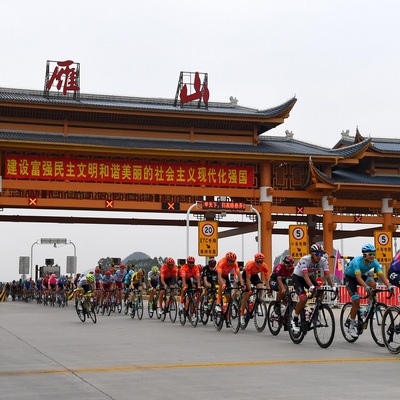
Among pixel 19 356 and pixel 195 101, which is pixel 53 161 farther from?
pixel 19 356

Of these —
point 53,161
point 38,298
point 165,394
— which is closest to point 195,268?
point 165,394

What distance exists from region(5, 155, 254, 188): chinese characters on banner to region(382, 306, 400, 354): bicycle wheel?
27.8 metres

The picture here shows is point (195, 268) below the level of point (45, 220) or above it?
below

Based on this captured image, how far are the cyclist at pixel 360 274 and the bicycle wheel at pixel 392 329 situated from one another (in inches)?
40.4

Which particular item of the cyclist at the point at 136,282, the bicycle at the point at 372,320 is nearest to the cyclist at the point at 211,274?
the bicycle at the point at 372,320

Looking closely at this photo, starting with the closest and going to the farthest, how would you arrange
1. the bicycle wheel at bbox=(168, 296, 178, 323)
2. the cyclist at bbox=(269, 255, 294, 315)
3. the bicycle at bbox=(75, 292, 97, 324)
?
the cyclist at bbox=(269, 255, 294, 315), the bicycle at bbox=(75, 292, 97, 324), the bicycle wheel at bbox=(168, 296, 178, 323)

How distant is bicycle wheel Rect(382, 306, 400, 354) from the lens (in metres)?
13.0

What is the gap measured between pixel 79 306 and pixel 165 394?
15.2m

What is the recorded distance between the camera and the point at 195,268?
21.2 meters

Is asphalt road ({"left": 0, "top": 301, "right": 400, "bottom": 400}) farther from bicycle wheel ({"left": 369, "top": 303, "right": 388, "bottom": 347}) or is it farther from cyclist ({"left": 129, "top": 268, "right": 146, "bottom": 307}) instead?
cyclist ({"left": 129, "top": 268, "right": 146, "bottom": 307})

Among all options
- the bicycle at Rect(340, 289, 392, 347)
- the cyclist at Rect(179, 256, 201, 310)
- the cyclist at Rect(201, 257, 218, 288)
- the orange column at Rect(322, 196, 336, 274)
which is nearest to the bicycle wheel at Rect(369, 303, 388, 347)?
the bicycle at Rect(340, 289, 392, 347)

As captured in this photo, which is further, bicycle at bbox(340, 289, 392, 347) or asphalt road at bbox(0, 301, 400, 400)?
bicycle at bbox(340, 289, 392, 347)

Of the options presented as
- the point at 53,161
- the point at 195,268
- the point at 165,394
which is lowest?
the point at 165,394

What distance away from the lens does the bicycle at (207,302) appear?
19938mm
